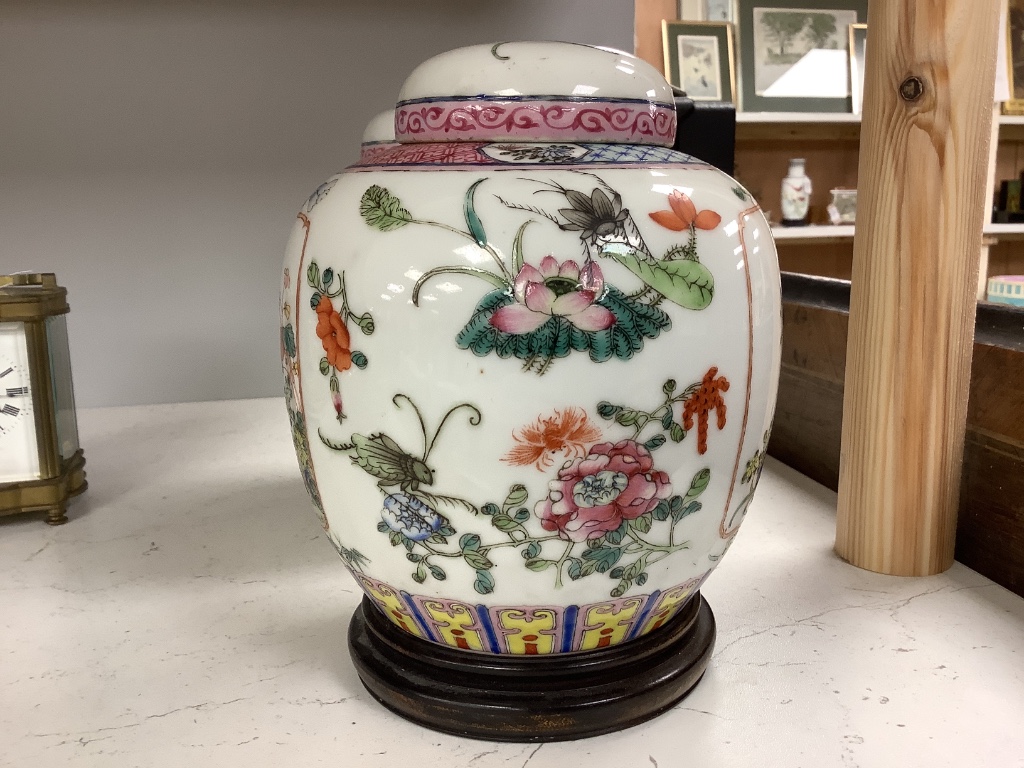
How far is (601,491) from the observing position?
58cm

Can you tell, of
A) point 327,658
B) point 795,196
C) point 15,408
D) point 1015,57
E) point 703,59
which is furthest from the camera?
point 795,196

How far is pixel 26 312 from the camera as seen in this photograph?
1.04 metres

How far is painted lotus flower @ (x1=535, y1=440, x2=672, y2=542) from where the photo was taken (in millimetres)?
571

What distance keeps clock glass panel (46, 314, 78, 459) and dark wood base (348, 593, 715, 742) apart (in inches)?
24.0

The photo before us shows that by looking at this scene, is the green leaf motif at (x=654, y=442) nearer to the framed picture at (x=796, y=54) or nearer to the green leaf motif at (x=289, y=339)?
the green leaf motif at (x=289, y=339)

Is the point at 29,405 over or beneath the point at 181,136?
beneath

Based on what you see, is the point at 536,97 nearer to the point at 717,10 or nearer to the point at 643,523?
the point at 643,523

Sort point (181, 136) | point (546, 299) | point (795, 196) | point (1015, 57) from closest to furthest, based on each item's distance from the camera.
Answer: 1. point (546, 299)
2. point (181, 136)
3. point (1015, 57)
4. point (795, 196)

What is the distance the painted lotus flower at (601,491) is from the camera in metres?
0.57

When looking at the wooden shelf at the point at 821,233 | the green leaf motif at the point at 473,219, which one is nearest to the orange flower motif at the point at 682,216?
the green leaf motif at the point at 473,219

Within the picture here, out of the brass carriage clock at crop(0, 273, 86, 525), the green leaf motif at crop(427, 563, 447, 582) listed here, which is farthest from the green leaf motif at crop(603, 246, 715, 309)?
the brass carriage clock at crop(0, 273, 86, 525)

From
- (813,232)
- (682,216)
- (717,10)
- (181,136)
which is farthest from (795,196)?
(682,216)

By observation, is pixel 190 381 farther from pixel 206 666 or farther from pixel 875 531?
pixel 875 531

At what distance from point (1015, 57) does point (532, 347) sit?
Answer: 237cm
